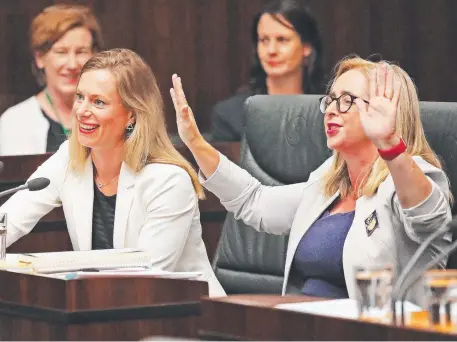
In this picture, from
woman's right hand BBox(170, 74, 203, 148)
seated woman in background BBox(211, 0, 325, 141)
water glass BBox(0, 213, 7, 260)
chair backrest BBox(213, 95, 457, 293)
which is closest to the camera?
water glass BBox(0, 213, 7, 260)

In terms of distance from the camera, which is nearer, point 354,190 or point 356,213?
point 356,213

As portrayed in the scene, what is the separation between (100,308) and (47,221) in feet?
5.13

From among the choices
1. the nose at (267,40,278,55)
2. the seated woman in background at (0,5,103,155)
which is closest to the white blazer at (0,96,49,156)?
the seated woman in background at (0,5,103,155)

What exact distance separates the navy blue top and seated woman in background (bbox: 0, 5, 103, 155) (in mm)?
2078

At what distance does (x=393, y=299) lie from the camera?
85.3 inches

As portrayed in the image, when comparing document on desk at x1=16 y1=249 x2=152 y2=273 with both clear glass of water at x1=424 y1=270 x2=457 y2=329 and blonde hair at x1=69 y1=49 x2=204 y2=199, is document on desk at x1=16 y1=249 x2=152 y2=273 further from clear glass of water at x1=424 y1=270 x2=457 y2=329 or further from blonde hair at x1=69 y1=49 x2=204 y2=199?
clear glass of water at x1=424 y1=270 x2=457 y2=329

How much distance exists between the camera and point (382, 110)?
2898mm

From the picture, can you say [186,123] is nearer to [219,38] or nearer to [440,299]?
Result: [440,299]

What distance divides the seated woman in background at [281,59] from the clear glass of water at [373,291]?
10.5ft

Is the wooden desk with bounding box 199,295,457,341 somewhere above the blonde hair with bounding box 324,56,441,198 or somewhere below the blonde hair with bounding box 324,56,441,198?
below

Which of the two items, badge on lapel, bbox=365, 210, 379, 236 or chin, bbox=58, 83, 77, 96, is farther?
chin, bbox=58, 83, 77, 96

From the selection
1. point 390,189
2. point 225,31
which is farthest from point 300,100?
point 225,31

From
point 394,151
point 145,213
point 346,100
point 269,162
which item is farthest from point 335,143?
point 145,213

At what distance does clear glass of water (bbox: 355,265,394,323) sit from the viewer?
2195 mm
